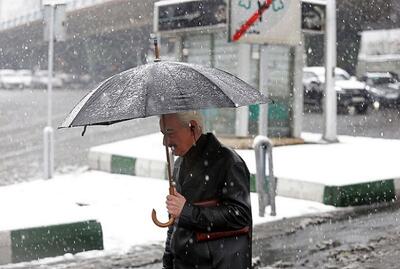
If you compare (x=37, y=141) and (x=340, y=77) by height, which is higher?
(x=340, y=77)

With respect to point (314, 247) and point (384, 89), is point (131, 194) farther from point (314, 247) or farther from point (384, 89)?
point (384, 89)

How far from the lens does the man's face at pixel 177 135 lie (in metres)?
3.11

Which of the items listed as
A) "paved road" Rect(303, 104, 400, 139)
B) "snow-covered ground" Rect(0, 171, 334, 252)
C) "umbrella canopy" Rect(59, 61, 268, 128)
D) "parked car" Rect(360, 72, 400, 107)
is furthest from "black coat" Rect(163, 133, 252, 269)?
"parked car" Rect(360, 72, 400, 107)

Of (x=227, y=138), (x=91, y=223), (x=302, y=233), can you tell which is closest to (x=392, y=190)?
(x=302, y=233)

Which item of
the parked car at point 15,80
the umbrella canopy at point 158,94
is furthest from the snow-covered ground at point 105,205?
the parked car at point 15,80

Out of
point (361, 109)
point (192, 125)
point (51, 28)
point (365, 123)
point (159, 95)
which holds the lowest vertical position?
point (365, 123)

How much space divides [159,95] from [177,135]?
0.18 m

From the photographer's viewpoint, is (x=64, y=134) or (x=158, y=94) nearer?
(x=158, y=94)

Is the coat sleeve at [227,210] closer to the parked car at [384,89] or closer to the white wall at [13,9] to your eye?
the parked car at [384,89]

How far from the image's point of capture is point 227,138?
1551 centimetres

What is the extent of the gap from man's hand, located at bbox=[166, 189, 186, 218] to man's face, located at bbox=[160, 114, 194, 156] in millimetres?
213

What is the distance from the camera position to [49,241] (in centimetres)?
684

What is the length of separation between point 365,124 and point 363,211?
16.0m

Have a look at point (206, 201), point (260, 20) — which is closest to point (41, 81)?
point (260, 20)
